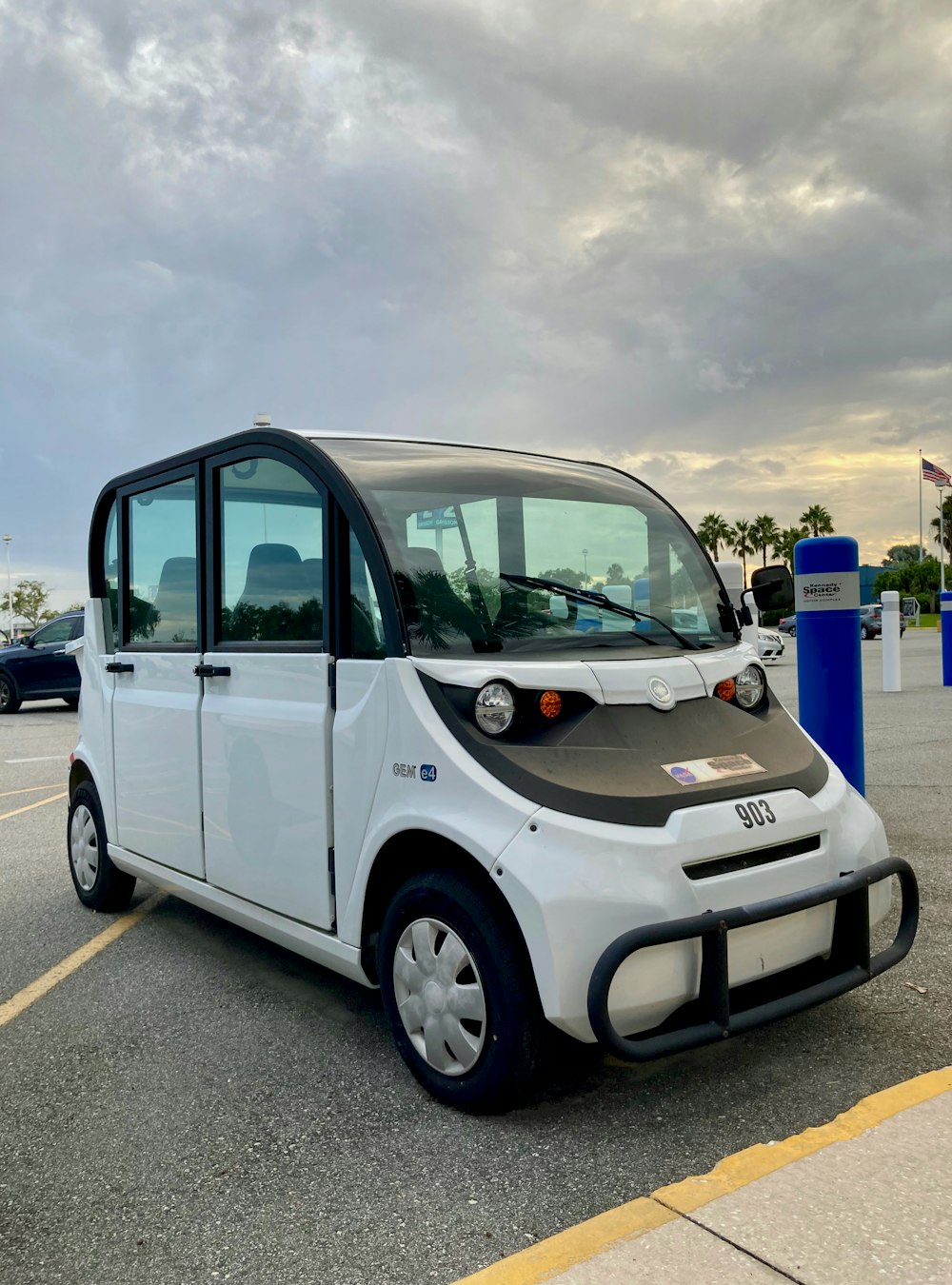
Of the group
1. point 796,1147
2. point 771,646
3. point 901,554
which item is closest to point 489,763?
point 796,1147

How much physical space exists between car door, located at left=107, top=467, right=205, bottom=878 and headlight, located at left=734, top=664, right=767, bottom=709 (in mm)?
2097

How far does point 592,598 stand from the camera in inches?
144

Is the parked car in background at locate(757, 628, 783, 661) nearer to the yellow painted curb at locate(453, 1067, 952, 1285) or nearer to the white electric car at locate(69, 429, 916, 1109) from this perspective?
the white electric car at locate(69, 429, 916, 1109)

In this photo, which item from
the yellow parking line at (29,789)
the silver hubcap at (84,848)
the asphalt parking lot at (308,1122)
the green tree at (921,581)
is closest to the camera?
the asphalt parking lot at (308,1122)

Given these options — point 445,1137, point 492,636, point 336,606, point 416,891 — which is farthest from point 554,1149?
point 336,606

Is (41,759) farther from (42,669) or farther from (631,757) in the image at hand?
(631,757)

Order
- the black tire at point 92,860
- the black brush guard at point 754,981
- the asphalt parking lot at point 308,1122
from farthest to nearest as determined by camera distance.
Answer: the black tire at point 92,860 < the black brush guard at point 754,981 < the asphalt parking lot at point 308,1122

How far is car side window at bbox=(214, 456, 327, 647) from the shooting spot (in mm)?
3645

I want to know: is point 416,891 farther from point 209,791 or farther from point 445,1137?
point 209,791

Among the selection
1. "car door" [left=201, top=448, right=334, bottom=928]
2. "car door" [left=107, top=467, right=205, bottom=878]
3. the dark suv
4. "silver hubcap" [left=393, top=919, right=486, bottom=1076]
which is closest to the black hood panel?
"silver hubcap" [left=393, top=919, right=486, bottom=1076]

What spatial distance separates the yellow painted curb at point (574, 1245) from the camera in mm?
2238

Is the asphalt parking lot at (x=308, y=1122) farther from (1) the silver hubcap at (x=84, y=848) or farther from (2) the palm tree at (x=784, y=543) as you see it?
(2) the palm tree at (x=784, y=543)

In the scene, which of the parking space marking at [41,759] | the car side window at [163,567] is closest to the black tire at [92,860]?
the car side window at [163,567]

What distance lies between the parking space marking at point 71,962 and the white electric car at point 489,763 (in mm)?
548
